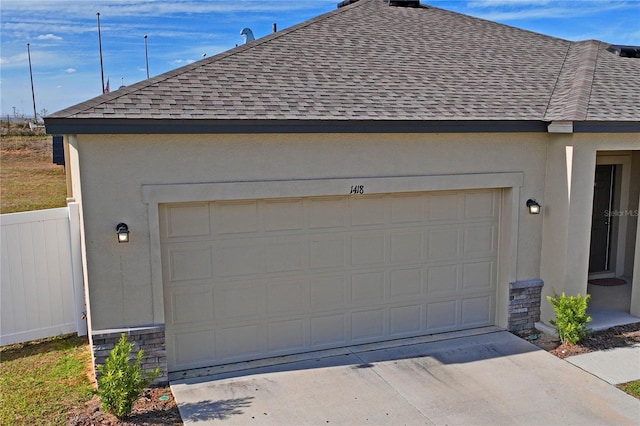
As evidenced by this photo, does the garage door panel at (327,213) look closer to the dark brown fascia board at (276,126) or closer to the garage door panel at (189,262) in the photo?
the dark brown fascia board at (276,126)

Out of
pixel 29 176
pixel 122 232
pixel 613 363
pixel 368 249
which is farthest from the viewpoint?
pixel 29 176

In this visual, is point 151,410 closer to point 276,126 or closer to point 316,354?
point 316,354

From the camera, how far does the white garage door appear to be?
734 cm

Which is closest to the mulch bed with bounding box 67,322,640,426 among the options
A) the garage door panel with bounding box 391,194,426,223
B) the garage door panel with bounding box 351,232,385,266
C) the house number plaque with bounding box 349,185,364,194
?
the garage door panel with bounding box 391,194,426,223

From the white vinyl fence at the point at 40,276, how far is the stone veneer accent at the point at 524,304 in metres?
6.91

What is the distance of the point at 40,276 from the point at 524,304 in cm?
772

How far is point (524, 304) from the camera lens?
8.91 m

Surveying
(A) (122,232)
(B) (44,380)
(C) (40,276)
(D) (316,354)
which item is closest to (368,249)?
(D) (316,354)

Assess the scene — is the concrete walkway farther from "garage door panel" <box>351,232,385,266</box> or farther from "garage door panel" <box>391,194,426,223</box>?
"garage door panel" <box>351,232,385,266</box>

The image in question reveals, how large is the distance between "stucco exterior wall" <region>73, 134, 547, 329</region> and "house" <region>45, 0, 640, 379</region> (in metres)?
0.02

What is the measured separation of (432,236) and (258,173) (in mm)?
3039

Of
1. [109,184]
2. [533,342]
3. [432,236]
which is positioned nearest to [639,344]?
[533,342]

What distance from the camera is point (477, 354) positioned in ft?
26.2

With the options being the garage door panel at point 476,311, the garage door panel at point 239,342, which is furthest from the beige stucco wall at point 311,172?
the garage door panel at point 239,342
